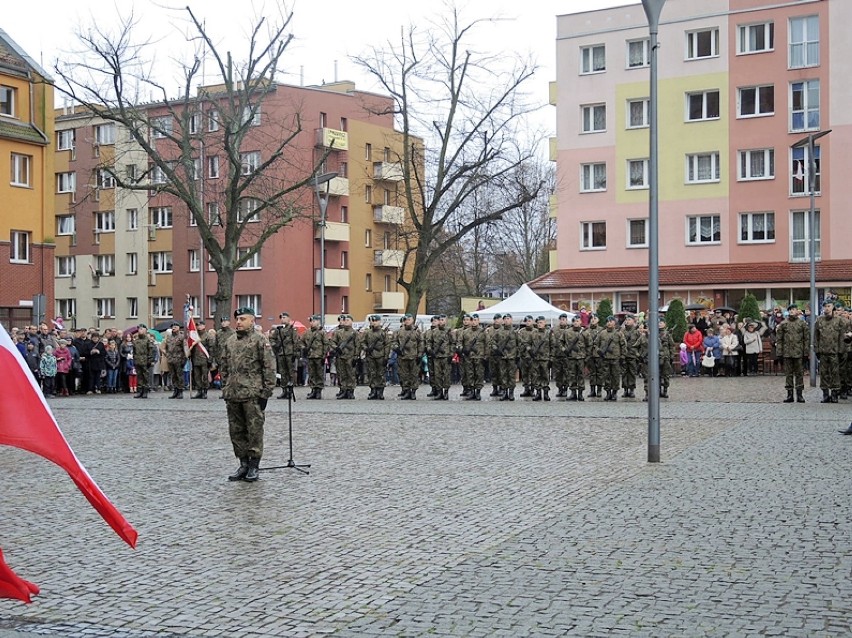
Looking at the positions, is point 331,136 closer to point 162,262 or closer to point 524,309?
point 162,262

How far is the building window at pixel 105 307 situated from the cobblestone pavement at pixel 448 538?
5740 centimetres

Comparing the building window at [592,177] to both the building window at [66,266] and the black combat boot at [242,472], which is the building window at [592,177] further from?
the black combat boot at [242,472]

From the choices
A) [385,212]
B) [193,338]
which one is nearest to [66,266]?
[385,212]

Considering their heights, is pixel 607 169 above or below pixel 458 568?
above

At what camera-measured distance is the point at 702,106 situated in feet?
167

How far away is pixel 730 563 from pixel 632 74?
153ft

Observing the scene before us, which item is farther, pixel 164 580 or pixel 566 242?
pixel 566 242

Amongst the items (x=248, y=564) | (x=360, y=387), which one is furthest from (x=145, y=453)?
(x=360, y=387)

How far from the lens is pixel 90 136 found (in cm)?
7244

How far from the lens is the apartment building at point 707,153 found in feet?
158

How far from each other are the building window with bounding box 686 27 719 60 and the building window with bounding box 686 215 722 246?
6949mm

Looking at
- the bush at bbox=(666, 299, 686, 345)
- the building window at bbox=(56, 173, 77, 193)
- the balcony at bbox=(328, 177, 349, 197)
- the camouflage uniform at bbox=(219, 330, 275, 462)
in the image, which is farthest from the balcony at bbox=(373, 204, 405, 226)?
the camouflage uniform at bbox=(219, 330, 275, 462)

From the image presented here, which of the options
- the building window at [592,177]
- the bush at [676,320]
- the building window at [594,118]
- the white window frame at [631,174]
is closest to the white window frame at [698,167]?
the white window frame at [631,174]

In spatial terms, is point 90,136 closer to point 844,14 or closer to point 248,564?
point 844,14
